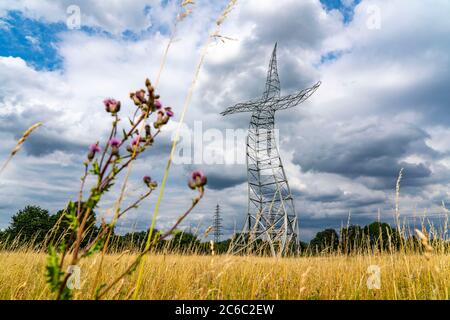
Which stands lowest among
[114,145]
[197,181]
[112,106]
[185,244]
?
[185,244]

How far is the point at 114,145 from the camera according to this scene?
1.70 meters

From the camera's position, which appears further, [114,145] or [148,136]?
[148,136]

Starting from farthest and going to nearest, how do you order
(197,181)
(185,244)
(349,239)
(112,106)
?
(349,239) → (185,244) → (112,106) → (197,181)

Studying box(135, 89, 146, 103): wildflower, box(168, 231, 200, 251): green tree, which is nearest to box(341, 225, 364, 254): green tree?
box(168, 231, 200, 251): green tree

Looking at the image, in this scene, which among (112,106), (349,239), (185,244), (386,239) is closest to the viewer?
(112,106)

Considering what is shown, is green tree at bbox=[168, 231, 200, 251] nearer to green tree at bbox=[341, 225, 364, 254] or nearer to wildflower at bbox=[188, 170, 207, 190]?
wildflower at bbox=[188, 170, 207, 190]

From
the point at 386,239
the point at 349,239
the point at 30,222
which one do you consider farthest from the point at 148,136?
the point at 30,222

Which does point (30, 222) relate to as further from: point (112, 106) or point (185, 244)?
point (112, 106)

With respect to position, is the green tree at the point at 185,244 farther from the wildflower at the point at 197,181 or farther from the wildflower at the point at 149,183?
the wildflower at the point at 197,181

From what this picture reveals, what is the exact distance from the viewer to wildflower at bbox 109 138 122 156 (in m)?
1.68
